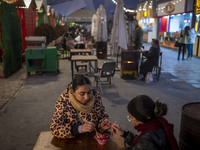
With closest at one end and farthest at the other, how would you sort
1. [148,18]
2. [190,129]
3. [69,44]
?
[190,129]
[69,44]
[148,18]

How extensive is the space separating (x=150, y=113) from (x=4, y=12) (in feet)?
26.9

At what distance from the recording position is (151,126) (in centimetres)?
170

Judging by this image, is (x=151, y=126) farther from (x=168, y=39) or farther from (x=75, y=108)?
(x=168, y=39)

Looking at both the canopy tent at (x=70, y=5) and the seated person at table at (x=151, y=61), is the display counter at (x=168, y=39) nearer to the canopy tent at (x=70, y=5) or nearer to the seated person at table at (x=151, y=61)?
the seated person at table at (x=151, y=61)

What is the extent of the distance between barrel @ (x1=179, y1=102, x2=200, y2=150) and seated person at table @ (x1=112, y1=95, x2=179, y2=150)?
86cm

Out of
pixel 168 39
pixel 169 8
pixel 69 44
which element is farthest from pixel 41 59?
pixel 169 8

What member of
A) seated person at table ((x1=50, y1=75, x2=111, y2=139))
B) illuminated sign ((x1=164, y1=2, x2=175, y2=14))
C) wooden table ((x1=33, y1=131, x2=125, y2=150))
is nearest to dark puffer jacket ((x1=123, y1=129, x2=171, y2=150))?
wooden table ((x1=33, y1=131, x2=125, y2=150))

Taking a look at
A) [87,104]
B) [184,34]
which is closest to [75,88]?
[87,104]

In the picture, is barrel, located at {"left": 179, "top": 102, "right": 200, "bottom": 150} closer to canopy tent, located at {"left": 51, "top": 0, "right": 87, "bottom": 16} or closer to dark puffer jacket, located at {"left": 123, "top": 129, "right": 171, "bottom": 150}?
dark puffer jacket, located at {"left": 123, "top": 129, "right": 171, "bottom": 150}

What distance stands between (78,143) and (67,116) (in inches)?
15.3

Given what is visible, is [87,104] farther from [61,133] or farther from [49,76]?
[49,76]

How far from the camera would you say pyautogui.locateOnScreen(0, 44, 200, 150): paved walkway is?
13.9 ft

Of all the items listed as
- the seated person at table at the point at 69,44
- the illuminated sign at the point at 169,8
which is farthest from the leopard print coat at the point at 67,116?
the illuminated sign at the point at 169,8

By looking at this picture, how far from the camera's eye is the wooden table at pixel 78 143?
2006 millimetres
